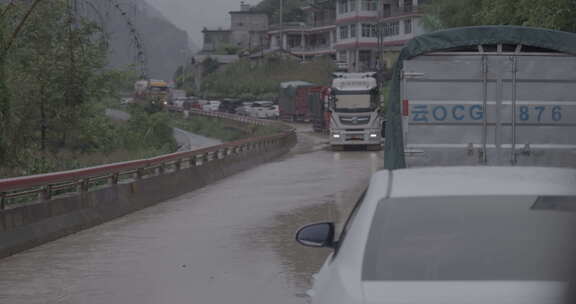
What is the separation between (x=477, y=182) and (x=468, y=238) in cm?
43

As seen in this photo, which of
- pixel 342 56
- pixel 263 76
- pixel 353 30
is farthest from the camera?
pixel 263 76

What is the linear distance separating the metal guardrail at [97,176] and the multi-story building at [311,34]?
9070 centimetres

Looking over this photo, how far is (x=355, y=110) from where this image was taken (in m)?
44.0

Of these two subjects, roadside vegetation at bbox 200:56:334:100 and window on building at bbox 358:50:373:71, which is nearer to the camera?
window on building at bbox 358:50:373:71

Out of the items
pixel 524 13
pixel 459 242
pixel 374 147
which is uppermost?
pixel 524 13

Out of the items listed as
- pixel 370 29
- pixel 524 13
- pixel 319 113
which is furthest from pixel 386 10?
pixel 524 13

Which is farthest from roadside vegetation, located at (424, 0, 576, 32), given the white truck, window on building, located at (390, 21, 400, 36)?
window on building, located at (390, 21, 400, 36)

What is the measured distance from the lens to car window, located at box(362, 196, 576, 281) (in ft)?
15.8

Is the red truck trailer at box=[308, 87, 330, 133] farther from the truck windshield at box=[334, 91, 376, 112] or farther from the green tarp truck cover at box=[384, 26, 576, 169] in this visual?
the green tarp truck cover at box=[384, 26, 576, 169]

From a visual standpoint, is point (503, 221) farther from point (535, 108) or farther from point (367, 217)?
point (535, 108)

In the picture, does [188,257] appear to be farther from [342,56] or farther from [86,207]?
[342,56]

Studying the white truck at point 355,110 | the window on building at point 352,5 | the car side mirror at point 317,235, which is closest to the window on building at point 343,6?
the window on building at point 352,5

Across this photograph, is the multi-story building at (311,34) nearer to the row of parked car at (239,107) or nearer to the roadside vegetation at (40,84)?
the row of parked car at (239,107)

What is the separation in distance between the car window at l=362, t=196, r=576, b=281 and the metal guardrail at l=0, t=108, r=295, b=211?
972 cm
